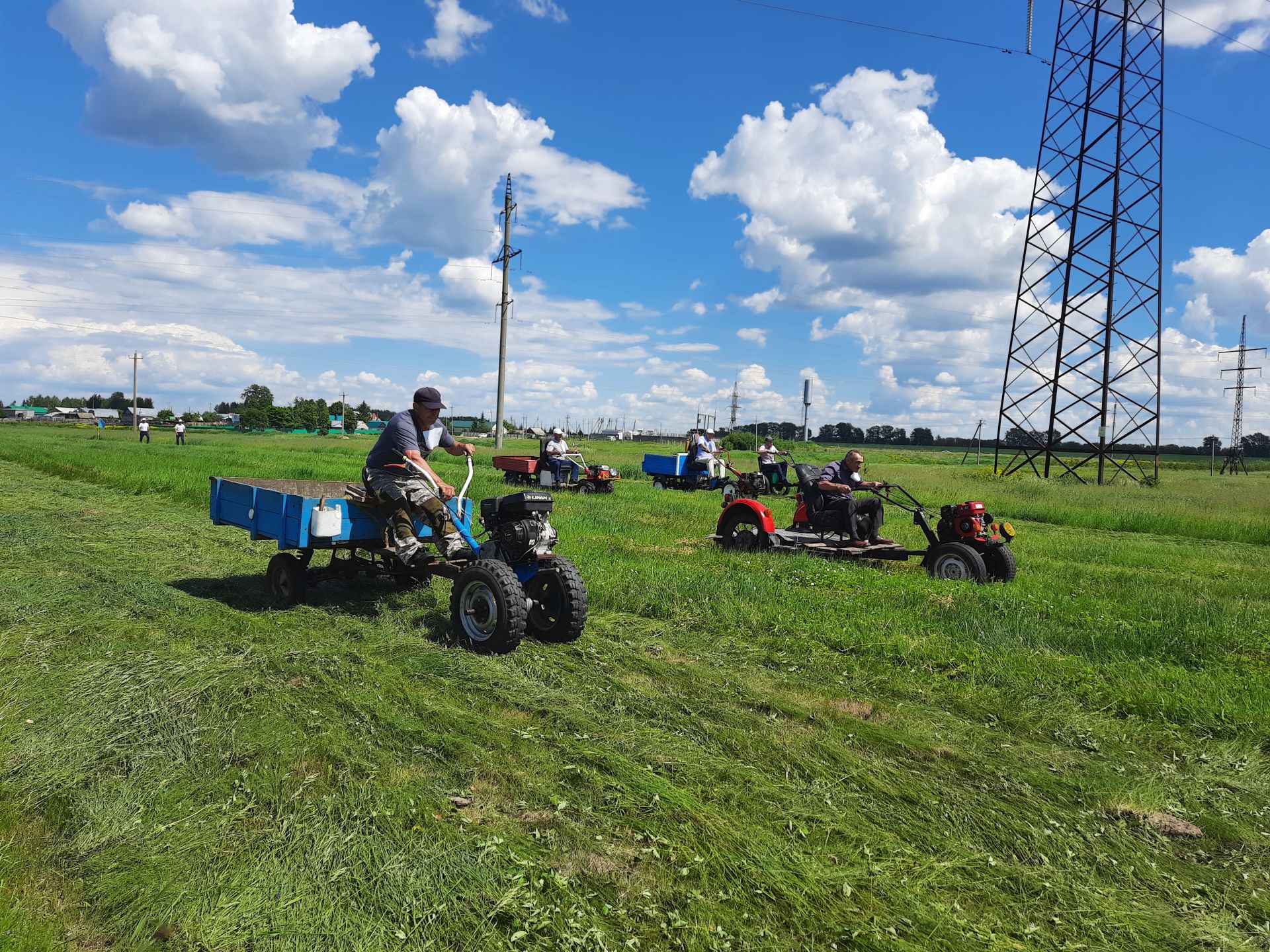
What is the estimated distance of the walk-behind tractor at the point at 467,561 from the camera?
19.7ft

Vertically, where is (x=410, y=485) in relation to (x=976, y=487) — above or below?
above

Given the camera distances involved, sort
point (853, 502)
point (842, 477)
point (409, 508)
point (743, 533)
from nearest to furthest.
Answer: point (409, 508) → point (853, 502) → point (842, 477) → point (743, 533)

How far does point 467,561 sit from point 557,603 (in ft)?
3.15

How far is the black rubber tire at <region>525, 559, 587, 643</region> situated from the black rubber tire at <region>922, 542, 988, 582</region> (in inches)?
191

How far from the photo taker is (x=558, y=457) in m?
20.5

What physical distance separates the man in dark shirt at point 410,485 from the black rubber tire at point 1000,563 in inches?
249

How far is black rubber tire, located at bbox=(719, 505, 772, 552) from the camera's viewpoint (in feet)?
35.2

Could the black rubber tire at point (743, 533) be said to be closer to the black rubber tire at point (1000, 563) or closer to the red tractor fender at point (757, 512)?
the red tractor fender at point (757, 512)

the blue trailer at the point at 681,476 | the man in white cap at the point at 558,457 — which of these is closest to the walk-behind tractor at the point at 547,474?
the man in white cap at the point at 558,457

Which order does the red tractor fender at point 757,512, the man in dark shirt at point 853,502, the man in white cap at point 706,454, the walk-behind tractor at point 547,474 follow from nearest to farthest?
the man in dark shirt at point 853,502
the red tractor fender at point 757,512
the walk-behind tractor at point 547,474
the man in white cap at point 706,454

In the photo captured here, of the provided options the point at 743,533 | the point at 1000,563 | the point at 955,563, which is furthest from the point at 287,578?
the point at 1000,563

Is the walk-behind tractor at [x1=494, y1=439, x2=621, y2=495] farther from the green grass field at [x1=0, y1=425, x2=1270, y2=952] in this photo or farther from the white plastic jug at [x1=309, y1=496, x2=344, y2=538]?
the white plastic jug at [x1=309, y1=496, x2=344, y2=538]

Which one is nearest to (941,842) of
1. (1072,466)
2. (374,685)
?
(374,685)

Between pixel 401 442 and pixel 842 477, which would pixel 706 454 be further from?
pixel 401 442
